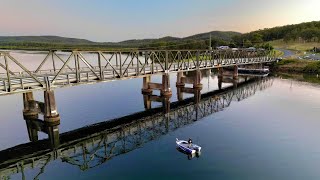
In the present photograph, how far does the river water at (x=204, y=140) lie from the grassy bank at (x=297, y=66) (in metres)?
50.2

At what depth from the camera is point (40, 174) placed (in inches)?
1057

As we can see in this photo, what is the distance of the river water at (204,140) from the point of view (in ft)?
89.6

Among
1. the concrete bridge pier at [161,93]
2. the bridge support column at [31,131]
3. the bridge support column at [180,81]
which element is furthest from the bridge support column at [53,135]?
the bridge support column at [180,81]

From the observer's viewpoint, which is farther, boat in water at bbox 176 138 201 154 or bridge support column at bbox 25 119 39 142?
bridge support column at bbox 25 119 39 142

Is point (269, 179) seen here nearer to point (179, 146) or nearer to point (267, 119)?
point (179, 146)

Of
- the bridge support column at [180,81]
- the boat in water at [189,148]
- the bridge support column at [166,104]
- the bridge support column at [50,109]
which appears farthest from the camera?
the bridge support column at [180,81]

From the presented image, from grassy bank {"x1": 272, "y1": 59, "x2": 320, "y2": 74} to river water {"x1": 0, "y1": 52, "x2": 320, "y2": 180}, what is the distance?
50.2 metres

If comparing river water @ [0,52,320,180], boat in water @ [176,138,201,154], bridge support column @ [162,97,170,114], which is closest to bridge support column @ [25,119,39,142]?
river water @ [0,52,320,180]

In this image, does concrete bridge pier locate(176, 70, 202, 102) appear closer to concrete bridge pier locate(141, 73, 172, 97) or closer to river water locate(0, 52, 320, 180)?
river water locate(0, 52, 320, 180)

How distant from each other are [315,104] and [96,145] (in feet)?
151

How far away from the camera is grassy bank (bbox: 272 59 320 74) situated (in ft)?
348

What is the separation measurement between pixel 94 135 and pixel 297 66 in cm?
10236

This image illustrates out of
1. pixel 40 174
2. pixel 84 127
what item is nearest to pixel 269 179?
pixel 40 174

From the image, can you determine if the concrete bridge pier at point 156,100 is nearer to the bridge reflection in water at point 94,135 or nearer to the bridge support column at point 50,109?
the bridge reflection in water at point 94,135
